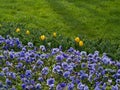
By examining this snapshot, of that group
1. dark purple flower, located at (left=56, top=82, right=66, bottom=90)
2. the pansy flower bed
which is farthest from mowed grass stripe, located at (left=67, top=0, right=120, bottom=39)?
dark purple flower, located at (left=56, top=82, right=66, bottom=90)

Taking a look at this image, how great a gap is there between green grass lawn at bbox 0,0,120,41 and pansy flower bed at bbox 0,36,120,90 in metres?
4.28

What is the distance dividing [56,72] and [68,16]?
694cm

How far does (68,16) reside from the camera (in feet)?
45.6

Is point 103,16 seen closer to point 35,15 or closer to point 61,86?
point 35,15

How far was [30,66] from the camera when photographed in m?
7.52

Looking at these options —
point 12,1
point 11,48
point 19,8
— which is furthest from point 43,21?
point 11,48

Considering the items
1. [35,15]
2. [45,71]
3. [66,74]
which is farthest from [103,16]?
[66,74]

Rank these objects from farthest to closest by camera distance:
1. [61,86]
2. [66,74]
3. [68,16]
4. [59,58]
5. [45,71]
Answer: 1. [68,16]
2. [59,58]
3. [45,71]
4. [66,74]
5. [61,86]

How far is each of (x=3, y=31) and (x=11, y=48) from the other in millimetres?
1493

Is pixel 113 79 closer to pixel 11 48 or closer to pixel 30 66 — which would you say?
pixel 30 66

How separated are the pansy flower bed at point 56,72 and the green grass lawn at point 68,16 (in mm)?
4278

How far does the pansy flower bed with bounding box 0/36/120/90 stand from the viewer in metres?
6.52

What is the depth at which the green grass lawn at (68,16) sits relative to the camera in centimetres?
1270

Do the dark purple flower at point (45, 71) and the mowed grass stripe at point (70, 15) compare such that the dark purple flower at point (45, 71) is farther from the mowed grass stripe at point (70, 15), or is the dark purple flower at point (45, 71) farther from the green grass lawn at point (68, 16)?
the mowed grass stripe at point (70, 15)
